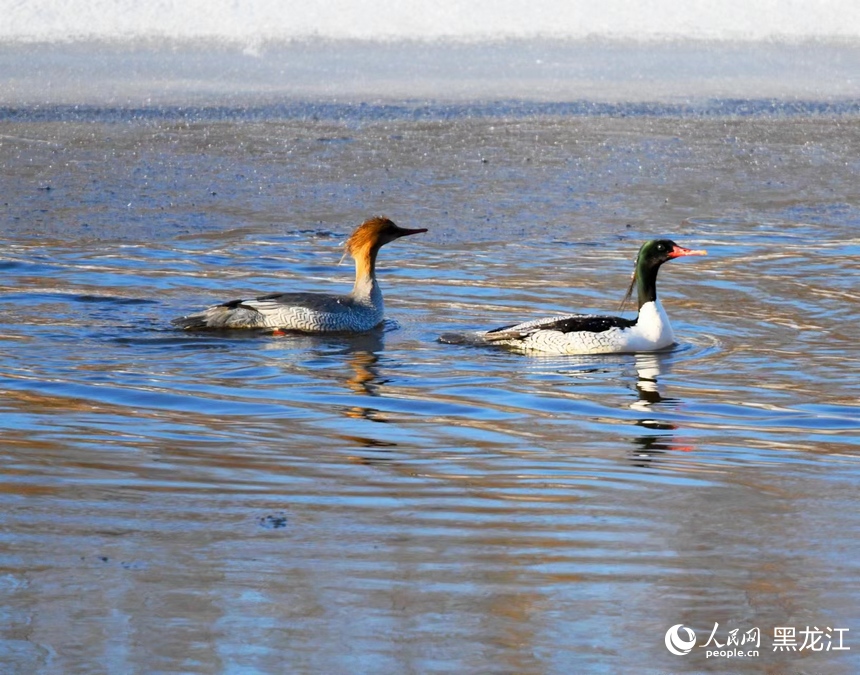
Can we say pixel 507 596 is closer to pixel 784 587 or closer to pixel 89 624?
pixel 784 587

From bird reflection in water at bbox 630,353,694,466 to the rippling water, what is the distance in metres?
0.03

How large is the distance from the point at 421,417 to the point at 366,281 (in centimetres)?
338

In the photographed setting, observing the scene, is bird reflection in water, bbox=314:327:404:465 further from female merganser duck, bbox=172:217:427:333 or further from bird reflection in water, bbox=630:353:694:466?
bird reflection in water, bbox=630:353:694:466

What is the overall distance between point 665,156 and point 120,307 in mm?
6717

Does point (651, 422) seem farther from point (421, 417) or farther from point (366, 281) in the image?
point (366, 281)

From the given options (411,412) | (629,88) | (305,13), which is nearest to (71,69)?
(305,13)

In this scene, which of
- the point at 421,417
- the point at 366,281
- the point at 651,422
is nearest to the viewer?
the point at 651,422

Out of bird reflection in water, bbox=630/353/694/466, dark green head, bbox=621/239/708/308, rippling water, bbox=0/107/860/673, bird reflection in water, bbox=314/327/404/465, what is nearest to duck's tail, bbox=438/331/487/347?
rippling water, bbox=0/107/860/673

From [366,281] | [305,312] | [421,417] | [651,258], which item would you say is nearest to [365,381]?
[421,417]

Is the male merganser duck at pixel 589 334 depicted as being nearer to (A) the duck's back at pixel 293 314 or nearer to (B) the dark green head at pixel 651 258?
(B) the dark green head at pixel 651 258

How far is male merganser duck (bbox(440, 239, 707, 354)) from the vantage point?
8.71 m

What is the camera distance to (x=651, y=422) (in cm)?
668

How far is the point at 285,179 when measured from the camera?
13.6m

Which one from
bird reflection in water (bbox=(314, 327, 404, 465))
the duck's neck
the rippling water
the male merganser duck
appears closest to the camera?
the rippling water
